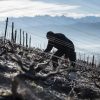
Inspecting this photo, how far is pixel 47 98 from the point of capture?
53.6 ft

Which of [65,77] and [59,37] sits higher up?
[59,37]

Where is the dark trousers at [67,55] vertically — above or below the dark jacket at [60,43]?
below

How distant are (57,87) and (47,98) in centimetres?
360

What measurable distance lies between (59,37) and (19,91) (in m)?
8.59

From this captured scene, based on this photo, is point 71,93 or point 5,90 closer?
point 5,90

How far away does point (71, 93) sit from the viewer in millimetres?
18719

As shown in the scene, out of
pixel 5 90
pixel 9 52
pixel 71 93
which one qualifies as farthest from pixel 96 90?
pixel 9 52

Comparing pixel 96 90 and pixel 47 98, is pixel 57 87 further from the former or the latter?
pixel 47 98

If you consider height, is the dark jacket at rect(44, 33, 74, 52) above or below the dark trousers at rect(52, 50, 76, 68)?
above

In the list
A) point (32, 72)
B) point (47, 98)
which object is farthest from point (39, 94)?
point (32, 72)

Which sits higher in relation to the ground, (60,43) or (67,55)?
(60,43)

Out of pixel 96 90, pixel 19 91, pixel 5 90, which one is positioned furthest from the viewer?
pixel 96 90

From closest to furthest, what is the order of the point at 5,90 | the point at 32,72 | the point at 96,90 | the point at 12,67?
the point at 5,90 → the point at 32,72 → the point at 96,90 → the point at 12,67

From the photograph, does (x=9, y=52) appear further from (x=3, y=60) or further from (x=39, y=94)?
(x=39, y=94)
